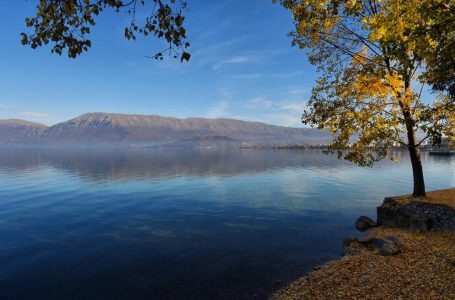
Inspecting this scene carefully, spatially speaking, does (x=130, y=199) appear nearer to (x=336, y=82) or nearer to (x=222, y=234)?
(x=222, y=234)

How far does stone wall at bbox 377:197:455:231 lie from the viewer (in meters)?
22.5

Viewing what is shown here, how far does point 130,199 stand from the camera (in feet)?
157

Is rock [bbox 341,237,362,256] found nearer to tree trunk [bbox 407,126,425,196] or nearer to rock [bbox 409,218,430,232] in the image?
rock [bbox 409,218,430,232]

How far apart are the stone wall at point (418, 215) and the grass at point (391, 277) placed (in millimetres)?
2729

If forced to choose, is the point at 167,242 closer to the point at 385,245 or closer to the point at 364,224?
the point at 385,245

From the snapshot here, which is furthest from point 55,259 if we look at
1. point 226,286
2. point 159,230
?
point 226,286

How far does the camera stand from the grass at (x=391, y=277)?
1259cm

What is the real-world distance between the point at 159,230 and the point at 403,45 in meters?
26.1

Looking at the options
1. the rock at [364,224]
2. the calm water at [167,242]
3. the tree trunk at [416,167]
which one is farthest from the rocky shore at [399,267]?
the rock at [364,224]

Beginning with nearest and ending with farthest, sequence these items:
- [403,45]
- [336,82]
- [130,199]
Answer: [403,45], [336,82], [130,199]

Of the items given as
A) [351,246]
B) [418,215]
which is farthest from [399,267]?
[418,215]

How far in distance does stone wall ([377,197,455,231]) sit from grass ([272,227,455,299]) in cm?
273

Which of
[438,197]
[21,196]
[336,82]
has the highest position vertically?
[336,82]

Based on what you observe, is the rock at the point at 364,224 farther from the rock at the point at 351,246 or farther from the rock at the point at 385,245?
the rock at the point at 385,245
